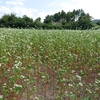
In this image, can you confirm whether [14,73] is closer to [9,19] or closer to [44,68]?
[44,68]

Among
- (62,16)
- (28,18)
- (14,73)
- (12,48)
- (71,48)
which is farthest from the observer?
(62,16)

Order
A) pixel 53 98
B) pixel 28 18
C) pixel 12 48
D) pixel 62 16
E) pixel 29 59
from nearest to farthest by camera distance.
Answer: pixel 53 98
pixel 29 59
pixel 12 48
pixel 28 18
pixel 62 16

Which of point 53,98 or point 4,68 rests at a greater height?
point 4,68

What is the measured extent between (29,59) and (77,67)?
56.5 inches

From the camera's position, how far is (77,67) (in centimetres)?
695

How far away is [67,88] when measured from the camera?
5348 millimetres

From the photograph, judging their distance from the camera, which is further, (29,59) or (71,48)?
(71,48)

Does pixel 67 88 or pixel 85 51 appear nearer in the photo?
pixel 67 88

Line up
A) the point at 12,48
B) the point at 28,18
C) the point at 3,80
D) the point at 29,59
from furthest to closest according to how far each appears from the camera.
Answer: the point at 28,18, the point at 12,48, the point at 29,59, the point at 3,80

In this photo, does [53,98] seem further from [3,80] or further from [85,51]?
[85,51]

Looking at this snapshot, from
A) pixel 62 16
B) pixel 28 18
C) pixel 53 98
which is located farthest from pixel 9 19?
pixel 53 98

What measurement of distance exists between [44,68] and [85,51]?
1813mm

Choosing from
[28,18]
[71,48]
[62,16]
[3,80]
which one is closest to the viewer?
[3,80]

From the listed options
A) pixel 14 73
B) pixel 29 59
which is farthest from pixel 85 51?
pixel 14 73
